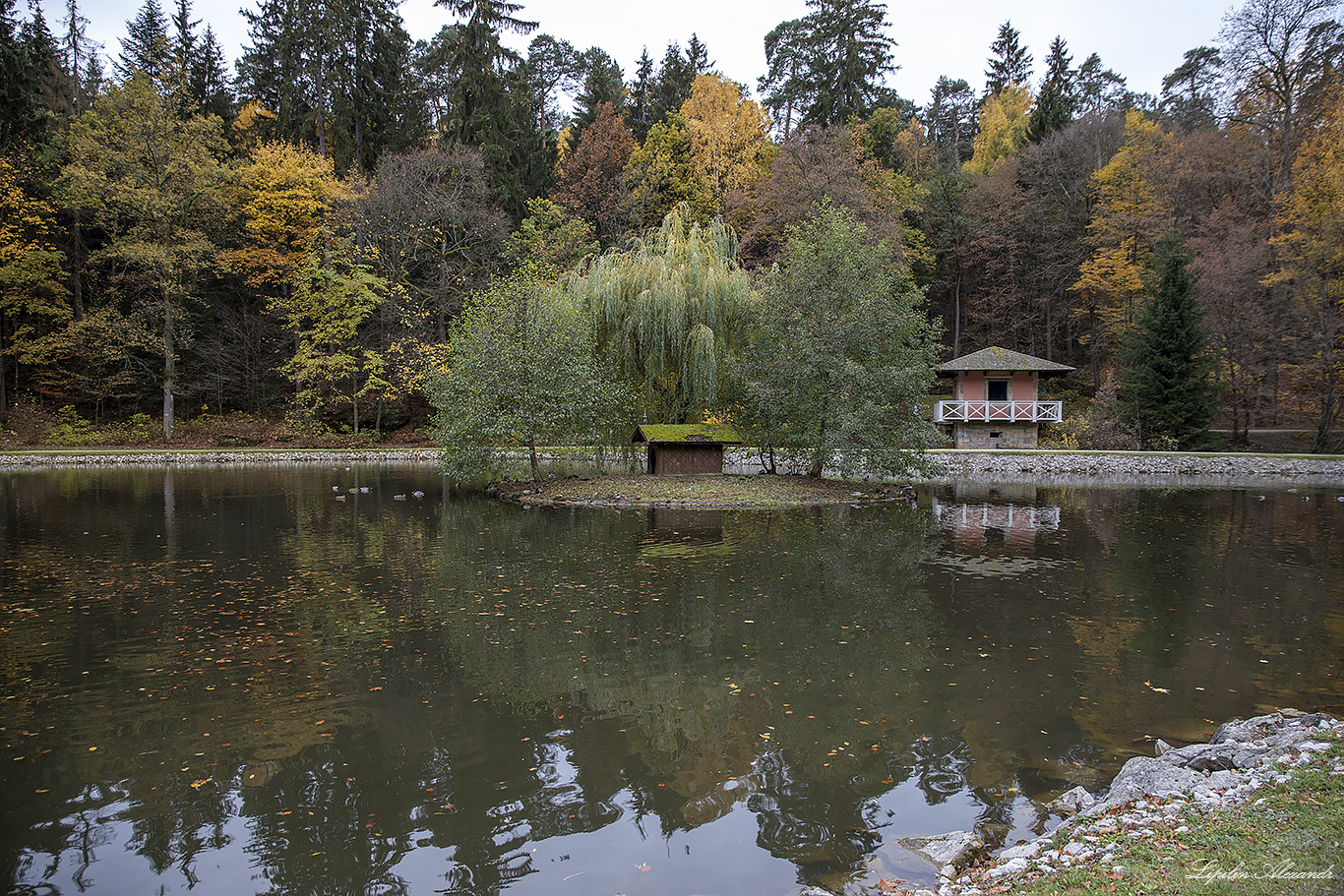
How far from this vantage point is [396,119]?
40.9 metres

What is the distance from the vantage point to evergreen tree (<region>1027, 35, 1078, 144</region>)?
41281mm

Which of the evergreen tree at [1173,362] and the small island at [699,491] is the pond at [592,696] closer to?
the small island at [699,491]

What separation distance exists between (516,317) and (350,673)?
14.0 meters

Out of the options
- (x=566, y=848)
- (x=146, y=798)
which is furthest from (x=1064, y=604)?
(x=146, y=798)

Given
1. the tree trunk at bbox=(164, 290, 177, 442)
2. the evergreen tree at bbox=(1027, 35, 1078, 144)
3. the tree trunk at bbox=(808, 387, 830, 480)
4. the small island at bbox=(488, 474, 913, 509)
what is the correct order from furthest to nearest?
the evergreen tree at bbox=(1027, 35, 1078, 144) < the tree trunk at bbox=(164, 290, 177, 442) < the tree trunk at bbox=(808, 387, 830, 480) < the small island at bbox=(488, 474, 913, 509)

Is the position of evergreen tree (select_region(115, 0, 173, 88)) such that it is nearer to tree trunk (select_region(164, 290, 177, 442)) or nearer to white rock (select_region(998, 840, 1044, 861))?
tree trunk (select_region(164, 290, 177, 442))

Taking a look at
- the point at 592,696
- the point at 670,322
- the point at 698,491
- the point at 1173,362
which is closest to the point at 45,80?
the point at 670,322

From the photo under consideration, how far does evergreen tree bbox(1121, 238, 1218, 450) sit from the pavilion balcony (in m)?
4.17

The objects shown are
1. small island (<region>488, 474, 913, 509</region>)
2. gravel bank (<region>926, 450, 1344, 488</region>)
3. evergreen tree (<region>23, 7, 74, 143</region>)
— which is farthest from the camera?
evergreen tree (<region>23, 7, 74, 143</region>)

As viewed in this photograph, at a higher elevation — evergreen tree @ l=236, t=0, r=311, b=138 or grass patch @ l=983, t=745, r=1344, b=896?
evergreen tree @ l=236, t=0, r=311, b=138

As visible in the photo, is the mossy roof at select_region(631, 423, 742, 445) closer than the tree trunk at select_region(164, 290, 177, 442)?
Yes

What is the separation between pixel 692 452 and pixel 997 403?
1870 centimetres

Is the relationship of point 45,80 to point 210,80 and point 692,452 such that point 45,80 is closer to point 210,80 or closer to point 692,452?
point 210,80

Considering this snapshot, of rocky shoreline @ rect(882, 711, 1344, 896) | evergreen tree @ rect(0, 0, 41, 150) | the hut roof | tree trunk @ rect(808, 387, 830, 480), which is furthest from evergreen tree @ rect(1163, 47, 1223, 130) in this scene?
evergreen tree @ rect(0, 0, 41, 150)
